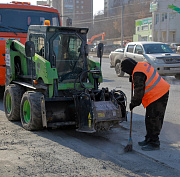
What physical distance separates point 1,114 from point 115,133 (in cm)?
357

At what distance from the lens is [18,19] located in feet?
37.4

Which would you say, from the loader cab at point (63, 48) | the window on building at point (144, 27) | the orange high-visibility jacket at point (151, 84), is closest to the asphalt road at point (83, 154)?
the orange high-visibility jacket at point (151, 84)

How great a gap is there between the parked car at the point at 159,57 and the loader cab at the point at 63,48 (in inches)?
336

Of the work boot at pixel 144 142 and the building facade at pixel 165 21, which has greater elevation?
the building facade at pixel 165 21

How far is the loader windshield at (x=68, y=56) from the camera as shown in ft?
26.3

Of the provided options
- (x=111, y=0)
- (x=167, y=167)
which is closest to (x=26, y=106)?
(x=167, y=167)

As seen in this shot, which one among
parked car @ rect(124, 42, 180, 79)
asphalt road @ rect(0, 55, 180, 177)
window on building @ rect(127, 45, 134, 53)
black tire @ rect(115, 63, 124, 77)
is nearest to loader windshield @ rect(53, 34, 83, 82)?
asphalt road @ rect(0, 55, 180, 177)

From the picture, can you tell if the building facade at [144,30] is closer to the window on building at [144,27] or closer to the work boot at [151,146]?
the window on building at [144,27]

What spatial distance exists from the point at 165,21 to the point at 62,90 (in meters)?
64.6

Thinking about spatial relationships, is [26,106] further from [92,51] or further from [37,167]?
[92,51]

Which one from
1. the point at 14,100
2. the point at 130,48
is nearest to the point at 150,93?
the point at 14,100

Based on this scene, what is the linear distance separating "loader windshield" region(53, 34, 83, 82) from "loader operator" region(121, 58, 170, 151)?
A: 6.43ft

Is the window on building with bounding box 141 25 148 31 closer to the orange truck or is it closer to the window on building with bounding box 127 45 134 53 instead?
the window on building with bounding box 127 45 134 53

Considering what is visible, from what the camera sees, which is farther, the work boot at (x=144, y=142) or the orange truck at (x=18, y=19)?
the orange truck at (x=18, y=19)
